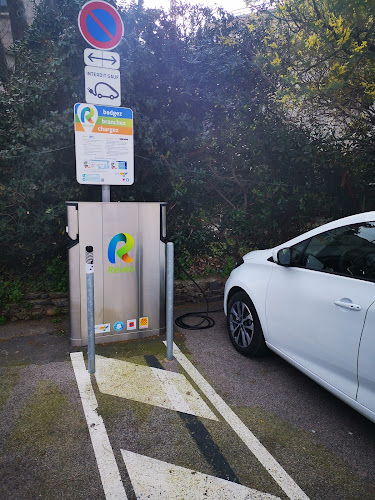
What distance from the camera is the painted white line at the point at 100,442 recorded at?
7.02 feet

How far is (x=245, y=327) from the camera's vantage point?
3781 millimetres

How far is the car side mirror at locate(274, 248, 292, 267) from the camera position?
3.19m

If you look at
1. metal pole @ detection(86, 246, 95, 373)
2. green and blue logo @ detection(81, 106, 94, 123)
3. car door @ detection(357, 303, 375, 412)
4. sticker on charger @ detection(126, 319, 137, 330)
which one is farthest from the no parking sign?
car door @ detection(357, 303, 375, 412)

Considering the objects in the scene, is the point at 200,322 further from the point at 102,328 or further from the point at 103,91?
the point at 103,91

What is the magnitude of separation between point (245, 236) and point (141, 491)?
4484mm

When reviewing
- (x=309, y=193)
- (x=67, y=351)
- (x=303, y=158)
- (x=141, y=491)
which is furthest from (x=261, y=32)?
(x=141, y=491)

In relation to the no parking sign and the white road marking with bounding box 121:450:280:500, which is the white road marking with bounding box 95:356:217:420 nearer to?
the white road marking with bounding box 121:450:280:500

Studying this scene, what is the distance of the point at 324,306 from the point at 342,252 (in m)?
0.45

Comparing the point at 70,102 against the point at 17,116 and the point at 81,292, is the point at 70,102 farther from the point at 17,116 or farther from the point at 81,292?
the point at 81,292

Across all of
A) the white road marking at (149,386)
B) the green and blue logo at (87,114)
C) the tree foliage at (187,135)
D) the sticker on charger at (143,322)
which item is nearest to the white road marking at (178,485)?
the white road marking at (149,386)

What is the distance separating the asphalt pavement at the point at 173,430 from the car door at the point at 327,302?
1.44 ft

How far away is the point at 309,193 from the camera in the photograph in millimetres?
5703

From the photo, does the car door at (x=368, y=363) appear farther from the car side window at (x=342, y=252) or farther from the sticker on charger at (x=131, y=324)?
the sticker on charger at (x=131, y=324)

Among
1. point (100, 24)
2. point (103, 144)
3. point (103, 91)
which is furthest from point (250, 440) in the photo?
point (100, 24)
